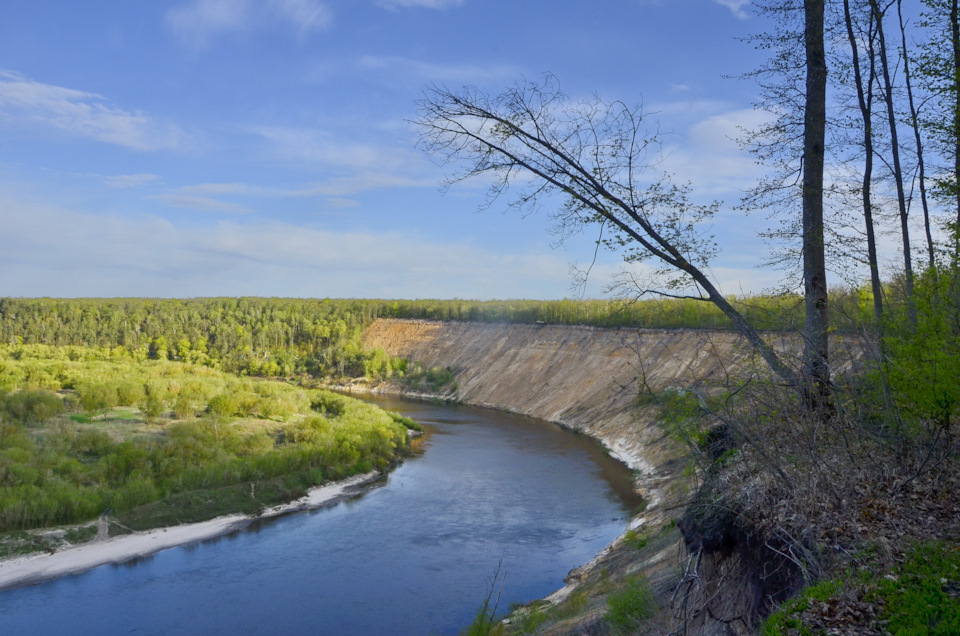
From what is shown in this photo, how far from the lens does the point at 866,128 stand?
8898 millimetres

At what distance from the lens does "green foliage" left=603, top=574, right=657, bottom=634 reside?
27.5ft

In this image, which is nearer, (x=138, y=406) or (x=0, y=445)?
(x=0, y=445)

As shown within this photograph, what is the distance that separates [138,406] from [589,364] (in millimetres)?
30648

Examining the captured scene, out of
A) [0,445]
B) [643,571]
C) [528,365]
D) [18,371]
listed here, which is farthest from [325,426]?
[528,365]

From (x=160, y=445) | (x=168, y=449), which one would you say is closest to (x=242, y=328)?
(x=160, y=445)

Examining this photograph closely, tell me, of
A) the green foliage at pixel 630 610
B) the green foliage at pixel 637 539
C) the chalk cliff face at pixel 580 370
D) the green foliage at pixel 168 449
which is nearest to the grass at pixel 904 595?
the green foliage at pixel 630 610

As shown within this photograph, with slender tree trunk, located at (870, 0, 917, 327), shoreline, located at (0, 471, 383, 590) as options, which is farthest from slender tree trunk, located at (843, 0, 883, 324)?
shoreline, located at (0, 471, 383, 590)

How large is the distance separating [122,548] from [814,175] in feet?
66.7

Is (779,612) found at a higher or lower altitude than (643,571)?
higher

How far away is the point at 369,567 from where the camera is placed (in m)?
18.0

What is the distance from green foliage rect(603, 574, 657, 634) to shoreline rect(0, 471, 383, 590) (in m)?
15.4

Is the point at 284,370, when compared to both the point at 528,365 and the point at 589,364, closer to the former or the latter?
the point at 528,365

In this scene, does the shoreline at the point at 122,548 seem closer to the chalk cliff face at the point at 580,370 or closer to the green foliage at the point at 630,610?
the chalk cliff face at the point at 580,370

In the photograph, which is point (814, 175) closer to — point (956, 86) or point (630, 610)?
point (956, 86)
